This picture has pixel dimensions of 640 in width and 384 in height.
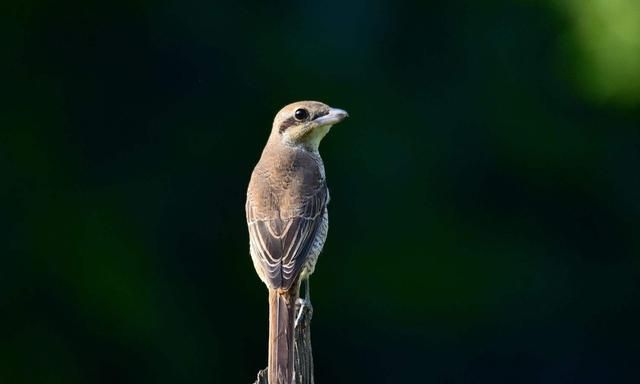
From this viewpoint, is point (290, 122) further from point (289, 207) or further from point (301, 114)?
point (289, 207)

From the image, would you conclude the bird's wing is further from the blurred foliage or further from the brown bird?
the blurred foliage

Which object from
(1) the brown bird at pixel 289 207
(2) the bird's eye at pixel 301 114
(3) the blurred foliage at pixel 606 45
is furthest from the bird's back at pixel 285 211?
(3) the blurred foliage at pixel 606 45

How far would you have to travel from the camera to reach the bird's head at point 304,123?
278 inches

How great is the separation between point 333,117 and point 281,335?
1266 mm

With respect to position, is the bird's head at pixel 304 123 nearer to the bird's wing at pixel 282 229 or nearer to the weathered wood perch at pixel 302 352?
the bird's wing at pixel 282 229

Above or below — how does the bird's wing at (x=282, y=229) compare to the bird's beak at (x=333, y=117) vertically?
below

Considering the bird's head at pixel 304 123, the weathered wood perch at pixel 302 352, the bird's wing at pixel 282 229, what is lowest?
the weathered wood perch at pixel 302 352

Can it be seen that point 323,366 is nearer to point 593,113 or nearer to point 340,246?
point 340,246

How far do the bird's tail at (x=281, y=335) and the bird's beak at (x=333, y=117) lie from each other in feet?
2.66

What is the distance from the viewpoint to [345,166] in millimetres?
11547

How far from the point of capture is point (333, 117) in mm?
6957

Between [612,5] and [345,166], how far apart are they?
1972mm

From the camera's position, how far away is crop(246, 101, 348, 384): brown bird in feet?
21.0

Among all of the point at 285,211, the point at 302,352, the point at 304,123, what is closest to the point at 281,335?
the point at 302,352
